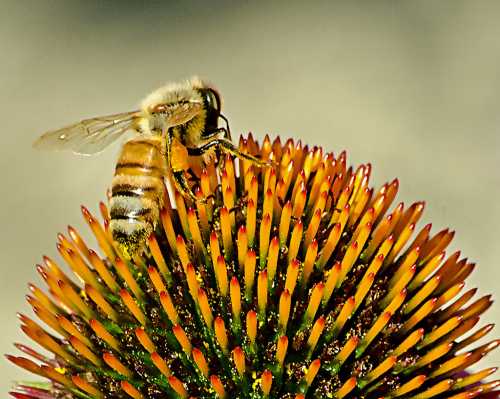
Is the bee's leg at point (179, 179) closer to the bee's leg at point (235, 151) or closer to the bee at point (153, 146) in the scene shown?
the bee at point (153, 146)

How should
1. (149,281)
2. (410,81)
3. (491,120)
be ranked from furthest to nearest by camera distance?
(410,81) → (491,120) → (149,281)

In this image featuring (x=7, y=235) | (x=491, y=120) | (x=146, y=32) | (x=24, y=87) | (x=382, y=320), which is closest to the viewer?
(x=382, y=320)

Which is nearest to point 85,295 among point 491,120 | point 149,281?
point 149,281

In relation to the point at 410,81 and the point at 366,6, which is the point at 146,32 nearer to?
the point at 366,6

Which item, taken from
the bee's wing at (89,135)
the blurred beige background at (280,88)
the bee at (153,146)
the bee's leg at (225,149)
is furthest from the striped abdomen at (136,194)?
the blurred beige background at (280,88)

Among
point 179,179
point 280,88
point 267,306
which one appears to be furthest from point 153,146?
point 280,88
